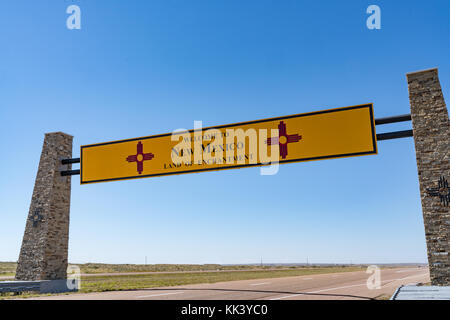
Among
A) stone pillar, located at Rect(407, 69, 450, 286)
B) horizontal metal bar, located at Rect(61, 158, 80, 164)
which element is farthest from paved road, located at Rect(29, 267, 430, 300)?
horizontal metal bar, located at Rect(61, 158, 80, 164)

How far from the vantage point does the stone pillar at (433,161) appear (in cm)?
1213

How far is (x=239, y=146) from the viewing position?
603 inches

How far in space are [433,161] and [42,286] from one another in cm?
1668

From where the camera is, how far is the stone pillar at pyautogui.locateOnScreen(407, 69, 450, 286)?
1213 centimetres

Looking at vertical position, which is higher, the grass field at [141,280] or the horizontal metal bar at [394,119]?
the horizontal metal bar at [394,119]

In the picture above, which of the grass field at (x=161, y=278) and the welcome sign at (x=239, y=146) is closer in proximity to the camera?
the welcome sign at (x=239, y=146)

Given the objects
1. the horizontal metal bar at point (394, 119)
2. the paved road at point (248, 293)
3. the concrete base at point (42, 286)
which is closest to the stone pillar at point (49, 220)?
the concrete base at point (42, 286)

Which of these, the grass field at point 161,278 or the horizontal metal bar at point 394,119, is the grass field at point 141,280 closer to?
the grass field at point 161,278

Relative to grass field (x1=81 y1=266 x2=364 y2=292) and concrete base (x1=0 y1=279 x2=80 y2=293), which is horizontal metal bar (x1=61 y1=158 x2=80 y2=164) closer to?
concrete base (x1=0 y1=279 x2=80 y2=293)

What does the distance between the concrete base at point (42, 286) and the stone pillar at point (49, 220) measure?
109cm

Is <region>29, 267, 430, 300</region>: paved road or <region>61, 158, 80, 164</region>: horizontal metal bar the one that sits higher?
<region>61, 158, 80, 164</region>: horizontal metal bar

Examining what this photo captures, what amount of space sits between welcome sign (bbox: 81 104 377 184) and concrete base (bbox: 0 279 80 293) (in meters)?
4.93
